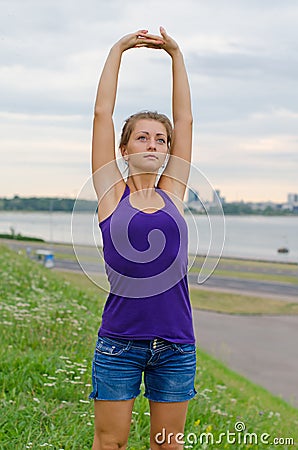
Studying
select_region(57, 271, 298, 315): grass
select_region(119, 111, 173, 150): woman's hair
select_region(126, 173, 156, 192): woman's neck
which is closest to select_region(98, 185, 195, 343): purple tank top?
select_region(126, 173, 156, 192): woman's neck

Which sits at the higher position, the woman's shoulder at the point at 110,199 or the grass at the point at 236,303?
the woman's shoulder at the point at 110,199

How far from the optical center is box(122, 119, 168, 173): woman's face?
3.01 metres

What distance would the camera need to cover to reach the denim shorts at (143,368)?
2.83 meters

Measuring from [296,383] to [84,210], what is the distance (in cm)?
991

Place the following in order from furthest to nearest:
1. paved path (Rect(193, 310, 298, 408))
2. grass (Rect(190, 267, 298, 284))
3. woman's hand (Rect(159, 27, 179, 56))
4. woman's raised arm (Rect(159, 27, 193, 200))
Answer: grass (Rect(190, 267, 298, 284)), paved path (Rect(193, 310, 298, 408)), woman's hand (Rect(159, 27, 179, 56)), woman's raised arm (Rect(159, 27, 193, 200))

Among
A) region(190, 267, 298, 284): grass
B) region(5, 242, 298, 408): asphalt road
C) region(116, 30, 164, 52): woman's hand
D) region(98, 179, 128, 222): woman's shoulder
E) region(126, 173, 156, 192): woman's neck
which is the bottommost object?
region(190, 267, 298, 284): grass

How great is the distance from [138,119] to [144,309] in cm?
87

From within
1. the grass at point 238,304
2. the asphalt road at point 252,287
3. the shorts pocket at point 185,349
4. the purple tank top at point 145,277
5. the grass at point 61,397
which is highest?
the purple tank top at point 145,277

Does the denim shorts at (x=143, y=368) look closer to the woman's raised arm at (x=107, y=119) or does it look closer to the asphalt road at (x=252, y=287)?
the woman's raised arm at (x=107, y=119)

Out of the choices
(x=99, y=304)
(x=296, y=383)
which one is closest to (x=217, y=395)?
(x=99, y=304)

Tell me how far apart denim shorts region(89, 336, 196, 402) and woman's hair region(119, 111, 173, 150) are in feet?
3.02

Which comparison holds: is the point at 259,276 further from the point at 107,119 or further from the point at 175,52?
the point at 107,119

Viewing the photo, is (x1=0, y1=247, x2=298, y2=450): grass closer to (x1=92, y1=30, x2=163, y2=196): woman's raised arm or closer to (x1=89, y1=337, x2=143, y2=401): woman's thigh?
(x1=89, y1=337, x2=143, y2=401): woman's thigh

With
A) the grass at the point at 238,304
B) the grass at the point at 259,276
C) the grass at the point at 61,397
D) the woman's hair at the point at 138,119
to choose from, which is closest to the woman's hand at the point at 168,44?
the woman's hair at the point at 138,119
